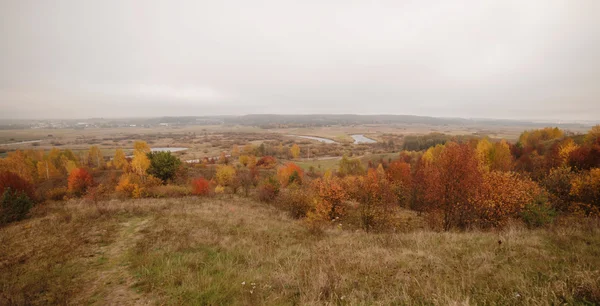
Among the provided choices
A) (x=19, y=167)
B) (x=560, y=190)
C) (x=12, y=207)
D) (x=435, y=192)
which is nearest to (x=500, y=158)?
(x=560, y=190)

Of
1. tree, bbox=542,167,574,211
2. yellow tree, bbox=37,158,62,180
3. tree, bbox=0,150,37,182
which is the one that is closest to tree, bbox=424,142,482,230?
tree, bbox=542,167,574,211

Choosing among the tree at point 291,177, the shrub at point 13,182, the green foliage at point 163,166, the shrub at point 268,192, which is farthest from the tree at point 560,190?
the shrub at point 13,182

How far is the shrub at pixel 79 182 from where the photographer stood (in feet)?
160

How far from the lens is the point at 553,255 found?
782 cm

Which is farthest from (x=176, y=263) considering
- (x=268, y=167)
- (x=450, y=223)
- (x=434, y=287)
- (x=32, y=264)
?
(x=268, y=167)

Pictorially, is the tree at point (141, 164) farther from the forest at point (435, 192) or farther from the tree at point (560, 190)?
the tree at point (560, 190)

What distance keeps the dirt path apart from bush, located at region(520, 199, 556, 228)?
26091mm

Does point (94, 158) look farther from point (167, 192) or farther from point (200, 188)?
point (167, 192)

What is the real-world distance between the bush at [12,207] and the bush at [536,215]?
4057cm

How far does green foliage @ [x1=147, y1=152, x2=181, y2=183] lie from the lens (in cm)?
4681

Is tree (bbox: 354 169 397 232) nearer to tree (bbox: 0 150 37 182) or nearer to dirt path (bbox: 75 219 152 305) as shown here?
dirt path (bbox: 75 219 152 305)

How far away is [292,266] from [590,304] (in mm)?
7210

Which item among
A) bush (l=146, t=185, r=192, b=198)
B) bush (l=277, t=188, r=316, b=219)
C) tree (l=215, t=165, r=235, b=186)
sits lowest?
tree (l=215, t=165, r=235, b=186)

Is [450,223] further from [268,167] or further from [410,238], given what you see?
[268,167]
